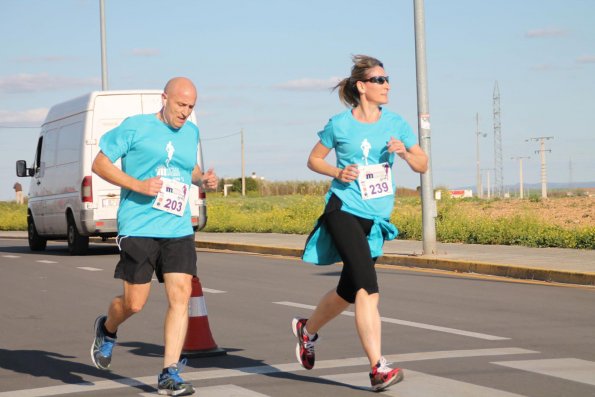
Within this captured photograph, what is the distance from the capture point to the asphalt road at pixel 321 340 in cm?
769

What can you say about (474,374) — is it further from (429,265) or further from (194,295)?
(429,265)

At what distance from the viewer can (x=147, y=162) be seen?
755cm

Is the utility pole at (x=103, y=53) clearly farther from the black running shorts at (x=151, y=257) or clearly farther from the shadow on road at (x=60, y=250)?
the black running shorts at (x=151, y=257)

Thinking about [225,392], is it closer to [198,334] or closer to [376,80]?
[198,334]

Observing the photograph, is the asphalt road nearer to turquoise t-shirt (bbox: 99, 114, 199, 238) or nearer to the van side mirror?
turquoise t-shirt (bbox: 99, 114, 199, 238)

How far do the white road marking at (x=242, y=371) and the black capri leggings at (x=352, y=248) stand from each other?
1.00m

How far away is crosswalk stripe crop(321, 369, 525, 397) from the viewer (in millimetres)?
7160

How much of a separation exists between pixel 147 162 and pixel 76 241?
1588 cm

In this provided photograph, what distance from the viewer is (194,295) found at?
9211 mm

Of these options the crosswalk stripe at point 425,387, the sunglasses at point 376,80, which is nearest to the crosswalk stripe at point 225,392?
the crosswalk stripe at point 425,387

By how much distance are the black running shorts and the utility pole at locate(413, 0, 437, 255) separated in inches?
476

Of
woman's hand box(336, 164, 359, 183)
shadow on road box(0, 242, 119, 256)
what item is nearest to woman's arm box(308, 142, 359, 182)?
woman's hand box(336, 164, 359, 183)

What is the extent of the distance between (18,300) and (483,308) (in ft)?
18.3

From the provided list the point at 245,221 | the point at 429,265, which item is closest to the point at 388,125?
the point at 429,265
